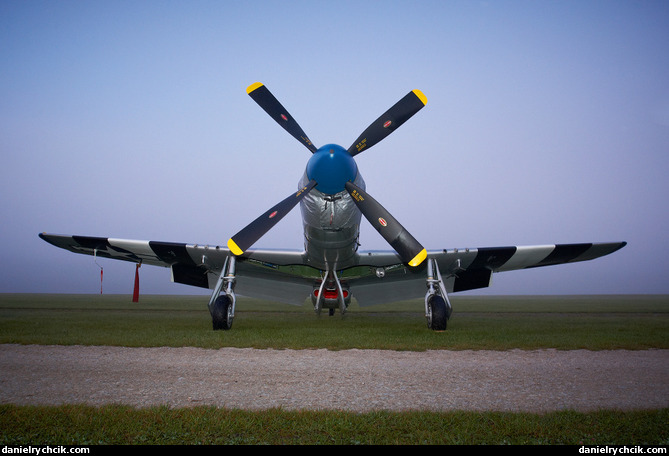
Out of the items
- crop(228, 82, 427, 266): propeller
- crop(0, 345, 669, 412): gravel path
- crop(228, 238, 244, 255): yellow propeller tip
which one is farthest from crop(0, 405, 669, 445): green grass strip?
crop(228, 82, 427, 266): propeller

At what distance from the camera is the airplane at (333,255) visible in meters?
9.98

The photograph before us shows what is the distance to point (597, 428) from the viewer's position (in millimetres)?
3527

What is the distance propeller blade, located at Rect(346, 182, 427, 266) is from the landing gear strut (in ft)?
15.8

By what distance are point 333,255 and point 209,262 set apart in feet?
16.7

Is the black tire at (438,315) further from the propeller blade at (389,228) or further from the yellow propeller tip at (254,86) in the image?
the yellow propeller tip at (254,86)

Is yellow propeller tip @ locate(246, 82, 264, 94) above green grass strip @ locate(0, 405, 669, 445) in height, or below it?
above

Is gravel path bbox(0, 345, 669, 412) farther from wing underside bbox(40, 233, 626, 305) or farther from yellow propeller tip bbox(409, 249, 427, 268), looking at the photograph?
wing underside bbox(40, 233, 626, 305)

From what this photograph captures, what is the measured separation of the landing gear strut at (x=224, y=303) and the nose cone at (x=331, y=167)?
4.34m

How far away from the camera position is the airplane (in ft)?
32.7

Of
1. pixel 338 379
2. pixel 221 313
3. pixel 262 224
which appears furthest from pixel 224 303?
pixel 338 379

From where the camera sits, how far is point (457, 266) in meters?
14.5

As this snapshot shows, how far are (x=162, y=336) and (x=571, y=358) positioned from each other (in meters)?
Answer: 8.96
